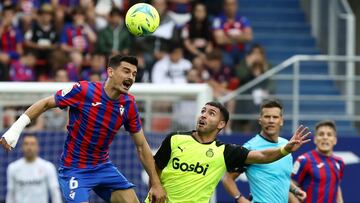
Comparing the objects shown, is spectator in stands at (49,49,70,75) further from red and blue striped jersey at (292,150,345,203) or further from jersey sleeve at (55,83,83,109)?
jersey sleeve at (55,83,83,109)

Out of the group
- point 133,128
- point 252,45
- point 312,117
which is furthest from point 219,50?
point 133,128

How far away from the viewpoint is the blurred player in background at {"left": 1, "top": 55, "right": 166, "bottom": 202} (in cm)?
1052

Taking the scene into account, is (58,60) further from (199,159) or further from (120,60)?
(199,159)

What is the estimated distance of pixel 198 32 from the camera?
744 inches

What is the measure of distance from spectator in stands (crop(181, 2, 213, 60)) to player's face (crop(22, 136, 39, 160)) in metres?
4.36

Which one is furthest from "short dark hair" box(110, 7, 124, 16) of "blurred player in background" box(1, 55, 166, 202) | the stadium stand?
"blurred player in background" box(1, 55, 166, 202)

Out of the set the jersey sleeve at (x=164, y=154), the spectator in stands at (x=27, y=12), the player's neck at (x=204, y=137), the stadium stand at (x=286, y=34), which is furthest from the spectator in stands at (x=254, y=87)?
the jersey sleeve at (x=164, y=154)

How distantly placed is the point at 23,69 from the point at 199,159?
27.2ft

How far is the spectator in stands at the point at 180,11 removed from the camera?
19.3m

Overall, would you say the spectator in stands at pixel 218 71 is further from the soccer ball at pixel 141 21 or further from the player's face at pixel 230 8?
the soccer ball at pixel 141 21

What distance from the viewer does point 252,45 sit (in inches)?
746

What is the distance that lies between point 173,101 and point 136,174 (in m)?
1.33

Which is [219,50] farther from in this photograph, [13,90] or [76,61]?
[13,90]

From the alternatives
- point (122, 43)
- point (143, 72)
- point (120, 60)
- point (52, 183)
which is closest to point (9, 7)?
point (122, 43)
